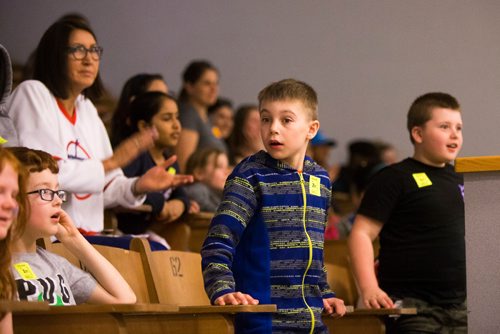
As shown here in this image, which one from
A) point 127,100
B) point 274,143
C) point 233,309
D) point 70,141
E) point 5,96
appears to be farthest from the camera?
point 127,100

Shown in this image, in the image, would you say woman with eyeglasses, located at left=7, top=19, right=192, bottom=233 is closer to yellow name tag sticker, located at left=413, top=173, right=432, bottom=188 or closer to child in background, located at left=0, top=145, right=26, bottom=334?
yellow name tag sticker, located at left=413, top=173, right=432, bottom=188

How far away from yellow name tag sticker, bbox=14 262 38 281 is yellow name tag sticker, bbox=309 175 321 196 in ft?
3.11

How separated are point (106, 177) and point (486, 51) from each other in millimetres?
3785

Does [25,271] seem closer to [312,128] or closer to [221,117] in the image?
[312,128]

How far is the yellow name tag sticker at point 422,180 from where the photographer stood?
13.9ft

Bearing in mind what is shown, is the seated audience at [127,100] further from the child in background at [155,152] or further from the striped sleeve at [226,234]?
the striped sleeve at [226,234]

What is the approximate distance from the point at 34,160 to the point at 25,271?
0.34m

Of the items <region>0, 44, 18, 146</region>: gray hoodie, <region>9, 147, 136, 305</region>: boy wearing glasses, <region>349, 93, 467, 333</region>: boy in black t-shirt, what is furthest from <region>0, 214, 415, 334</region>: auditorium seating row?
<region>0, 44, 18, 146</region>: gray hoodie

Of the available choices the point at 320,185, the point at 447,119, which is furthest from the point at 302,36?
the point at 320,185

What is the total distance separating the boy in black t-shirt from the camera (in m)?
4.16

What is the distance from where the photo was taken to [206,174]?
5.96 metres

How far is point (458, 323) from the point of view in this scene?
416 centimetres

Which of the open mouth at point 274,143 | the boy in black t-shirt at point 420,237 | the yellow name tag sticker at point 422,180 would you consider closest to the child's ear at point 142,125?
the boy in black t-shirt at point 420,237

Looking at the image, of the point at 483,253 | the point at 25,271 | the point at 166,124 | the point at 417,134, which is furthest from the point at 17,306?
the point at 166,124
